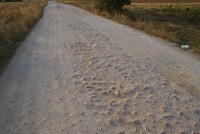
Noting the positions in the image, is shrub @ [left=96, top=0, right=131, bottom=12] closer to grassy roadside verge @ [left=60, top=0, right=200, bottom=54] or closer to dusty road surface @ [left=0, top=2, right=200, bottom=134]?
grassy roadside verge @ [left=60, top=0, right=200, bottom=54]

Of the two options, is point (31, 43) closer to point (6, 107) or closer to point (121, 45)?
point (121, 45)

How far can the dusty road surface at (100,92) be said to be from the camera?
2.95 m

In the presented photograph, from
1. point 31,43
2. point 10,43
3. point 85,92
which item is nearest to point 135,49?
point 85,92

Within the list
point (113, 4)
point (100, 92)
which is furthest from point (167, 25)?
point (100, 92)

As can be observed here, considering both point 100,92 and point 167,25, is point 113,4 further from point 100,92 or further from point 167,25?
point 100,92

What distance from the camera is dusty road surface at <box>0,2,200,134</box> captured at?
2.95m

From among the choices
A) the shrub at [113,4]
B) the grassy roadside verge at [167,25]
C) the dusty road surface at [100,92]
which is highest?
the shrub at [113,4]

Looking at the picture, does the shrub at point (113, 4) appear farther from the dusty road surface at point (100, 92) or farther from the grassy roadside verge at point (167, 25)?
the dusty road surface at point (100, 92)

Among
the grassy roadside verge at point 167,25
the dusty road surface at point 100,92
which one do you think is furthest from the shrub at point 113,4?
the dusty road surface at point 100,92

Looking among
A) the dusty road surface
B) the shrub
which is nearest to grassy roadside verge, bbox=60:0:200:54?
the shrub

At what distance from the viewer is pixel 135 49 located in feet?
22.6

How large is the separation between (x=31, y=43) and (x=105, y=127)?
5685 mm

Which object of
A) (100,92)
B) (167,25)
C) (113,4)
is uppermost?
(113,4)

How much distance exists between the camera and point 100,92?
3.91 m
